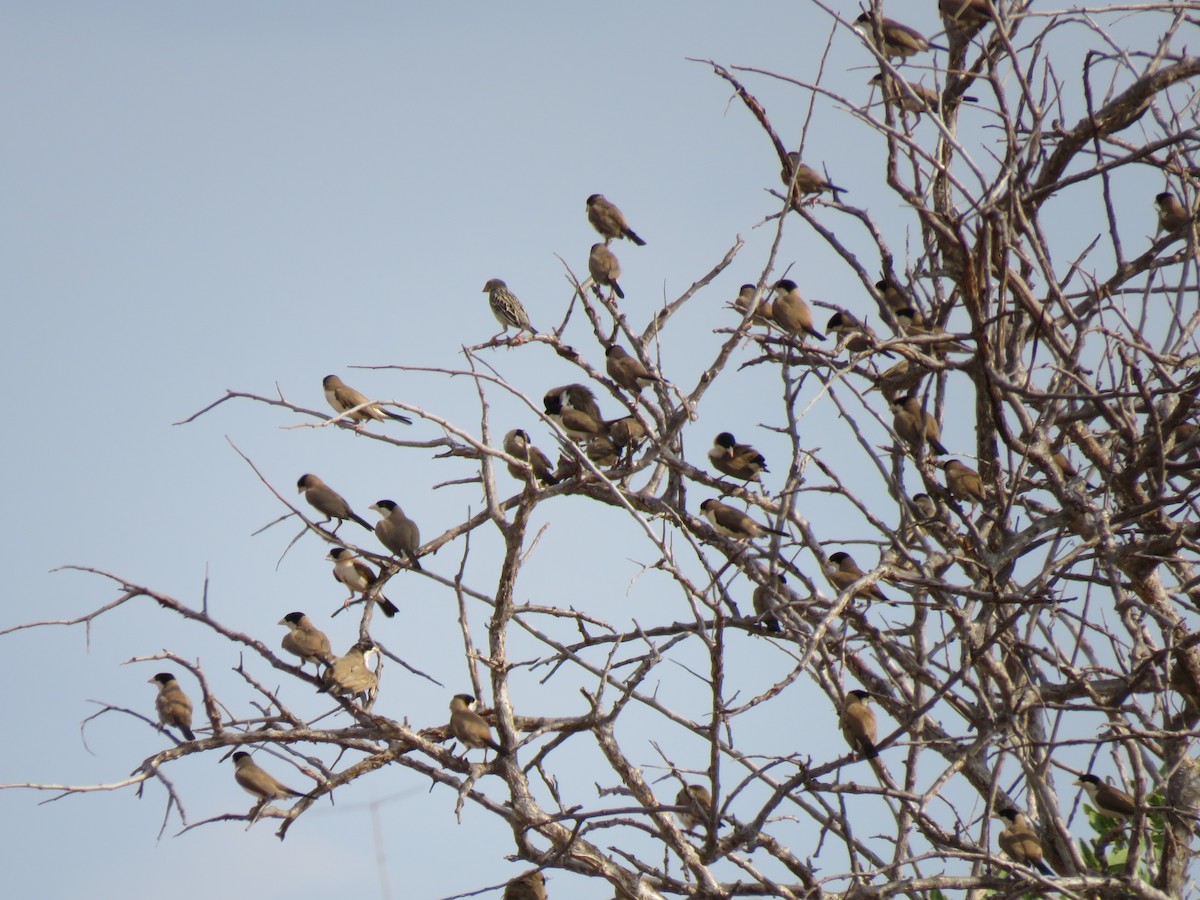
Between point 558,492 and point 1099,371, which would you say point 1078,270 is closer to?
point 1099,371

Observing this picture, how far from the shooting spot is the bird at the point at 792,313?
29.1 ft

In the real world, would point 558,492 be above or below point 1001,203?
below

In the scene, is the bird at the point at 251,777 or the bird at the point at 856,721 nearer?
the bird at the point at 856,721

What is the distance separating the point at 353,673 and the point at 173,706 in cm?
257

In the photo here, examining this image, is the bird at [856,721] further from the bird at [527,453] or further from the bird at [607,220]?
the bird at [607,220]

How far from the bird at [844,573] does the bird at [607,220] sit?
3.11m

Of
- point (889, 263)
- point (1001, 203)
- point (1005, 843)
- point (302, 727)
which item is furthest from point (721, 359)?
point (1005, 843)

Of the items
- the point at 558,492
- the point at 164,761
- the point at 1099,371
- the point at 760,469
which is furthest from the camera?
the point at 760,469

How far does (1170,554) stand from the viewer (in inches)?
233

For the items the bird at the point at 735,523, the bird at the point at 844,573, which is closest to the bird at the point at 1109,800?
the bird at the point at 844,573

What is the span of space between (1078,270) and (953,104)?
6.47ft

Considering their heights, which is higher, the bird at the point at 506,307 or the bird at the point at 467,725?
the bird at the point at 506,307

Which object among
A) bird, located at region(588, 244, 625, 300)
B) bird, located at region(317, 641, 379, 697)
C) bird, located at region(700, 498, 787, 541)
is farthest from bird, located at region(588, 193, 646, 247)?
bird, located at region(317, 641, 379, 697)

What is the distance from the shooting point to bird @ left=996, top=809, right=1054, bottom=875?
22.0 ft
